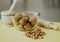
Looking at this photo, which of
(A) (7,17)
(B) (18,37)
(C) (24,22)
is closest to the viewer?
(B) (18,37)

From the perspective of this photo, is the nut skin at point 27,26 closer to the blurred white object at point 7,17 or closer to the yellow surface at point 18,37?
the yellow surface at point 18,37

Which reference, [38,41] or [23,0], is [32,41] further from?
[23,0]

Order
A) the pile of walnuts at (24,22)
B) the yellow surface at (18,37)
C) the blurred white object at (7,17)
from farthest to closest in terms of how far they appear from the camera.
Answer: the blurred white object at (7,17) → the pile of walnuts at (24,22) → the yellow surface at (18,37)

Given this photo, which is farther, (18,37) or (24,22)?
(24,22)

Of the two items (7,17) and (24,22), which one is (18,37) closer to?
(24,22)

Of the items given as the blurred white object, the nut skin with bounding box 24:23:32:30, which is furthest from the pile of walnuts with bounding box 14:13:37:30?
the blurred white object

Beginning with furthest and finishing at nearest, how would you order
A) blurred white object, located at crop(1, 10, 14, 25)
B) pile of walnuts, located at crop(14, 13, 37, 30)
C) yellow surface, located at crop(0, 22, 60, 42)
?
blurred white object, located at crop(1, 10, 14, 25), pile of walnuts, located at crop(14, 13, 37, 30), yellow surface, located at crop(0, 22, 60, 42)

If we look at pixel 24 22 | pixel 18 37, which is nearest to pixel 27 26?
pixel 24 22

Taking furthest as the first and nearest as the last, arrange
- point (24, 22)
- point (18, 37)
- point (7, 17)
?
point (7, 17) → point (24, 22) → point (18, 37)

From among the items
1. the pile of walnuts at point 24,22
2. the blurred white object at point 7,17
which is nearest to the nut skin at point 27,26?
the pile of walnuts at point 24,22

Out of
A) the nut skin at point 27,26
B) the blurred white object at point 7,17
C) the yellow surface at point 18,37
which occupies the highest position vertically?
the blurred white object at point 7,17

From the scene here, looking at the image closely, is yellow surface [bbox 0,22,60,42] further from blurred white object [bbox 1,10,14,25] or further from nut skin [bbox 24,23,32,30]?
blurred white object [bbox 1,10,14,25]
